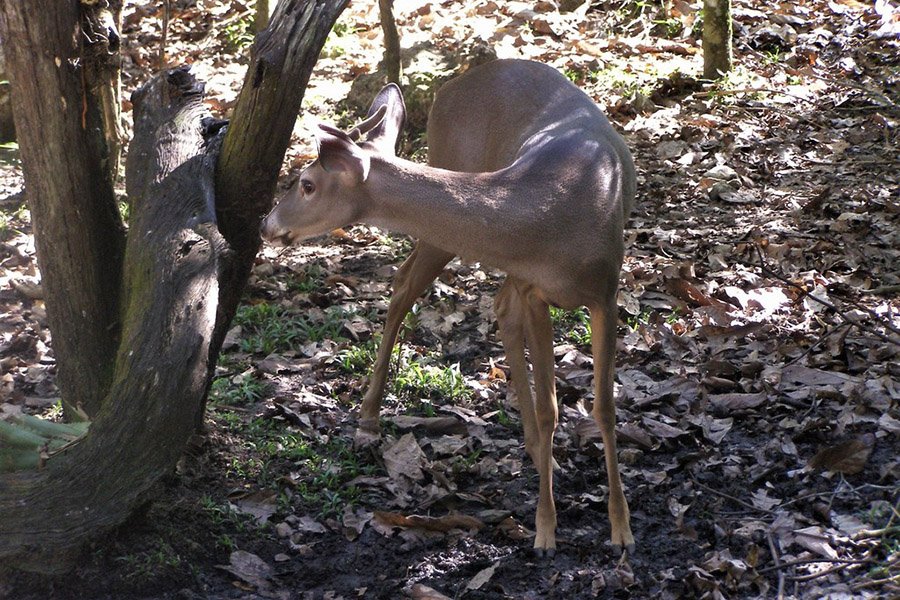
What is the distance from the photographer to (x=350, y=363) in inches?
227

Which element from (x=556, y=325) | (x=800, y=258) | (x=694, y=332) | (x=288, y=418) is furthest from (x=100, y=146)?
(x=800, y=258)

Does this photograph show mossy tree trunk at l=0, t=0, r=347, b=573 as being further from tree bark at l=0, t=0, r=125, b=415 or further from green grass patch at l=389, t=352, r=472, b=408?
green grass patch at l=389, t=352, r=472, b=408

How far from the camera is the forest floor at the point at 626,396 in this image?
3895mm

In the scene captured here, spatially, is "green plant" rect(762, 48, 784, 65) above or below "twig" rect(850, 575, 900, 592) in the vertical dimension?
above

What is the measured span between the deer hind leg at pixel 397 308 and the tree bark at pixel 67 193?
1.27 m

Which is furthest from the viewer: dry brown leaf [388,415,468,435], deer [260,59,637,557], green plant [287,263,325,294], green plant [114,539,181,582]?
green plant [287,263,325,294]

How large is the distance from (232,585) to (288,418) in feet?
4.50

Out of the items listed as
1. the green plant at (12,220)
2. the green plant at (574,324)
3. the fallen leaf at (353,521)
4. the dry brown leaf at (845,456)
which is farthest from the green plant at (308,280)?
the dry brown leaf at (845,456)

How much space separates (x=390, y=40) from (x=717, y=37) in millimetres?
2756

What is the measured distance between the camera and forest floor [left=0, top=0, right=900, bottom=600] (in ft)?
12.8

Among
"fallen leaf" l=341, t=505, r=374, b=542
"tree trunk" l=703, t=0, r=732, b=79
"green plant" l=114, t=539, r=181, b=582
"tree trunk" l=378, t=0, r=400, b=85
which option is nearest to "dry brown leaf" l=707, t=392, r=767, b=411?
"fallen leaf" l=341, t=505, r=374, b=542

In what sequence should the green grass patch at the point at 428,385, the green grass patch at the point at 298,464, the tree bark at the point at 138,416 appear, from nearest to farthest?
the tree bark at the point at 138,416 < the green grass patch at the point at 298,464 < the green grass patch at the point at 428,385

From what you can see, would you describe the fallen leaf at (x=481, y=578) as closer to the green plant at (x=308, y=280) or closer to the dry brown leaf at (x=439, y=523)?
the dry brown leaf at (x=439, y=523)

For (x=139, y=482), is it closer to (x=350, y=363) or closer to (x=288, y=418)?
(x=288, y=418)
